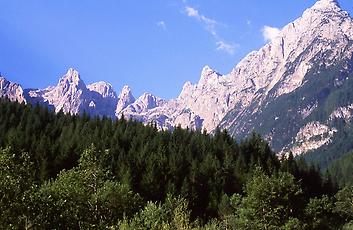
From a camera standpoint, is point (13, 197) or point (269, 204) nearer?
point (13, 197)

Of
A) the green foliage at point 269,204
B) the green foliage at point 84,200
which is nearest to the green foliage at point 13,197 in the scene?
the green foliage at point 84,200

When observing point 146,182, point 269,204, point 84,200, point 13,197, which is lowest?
point 13,197

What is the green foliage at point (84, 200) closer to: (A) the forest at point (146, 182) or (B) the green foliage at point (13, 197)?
(A) the forest at point (146, 182)

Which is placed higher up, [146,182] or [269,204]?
[146,182]

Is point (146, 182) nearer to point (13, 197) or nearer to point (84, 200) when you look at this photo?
point (84, 200)

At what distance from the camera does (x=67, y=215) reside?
4997cm

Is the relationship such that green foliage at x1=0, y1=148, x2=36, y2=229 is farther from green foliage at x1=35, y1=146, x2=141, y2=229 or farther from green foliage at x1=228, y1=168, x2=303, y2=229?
green foliage at x1=228, y1=168, x2=303, y2=229

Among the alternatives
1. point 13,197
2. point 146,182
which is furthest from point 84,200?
point 146,182

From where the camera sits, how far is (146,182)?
415 ft

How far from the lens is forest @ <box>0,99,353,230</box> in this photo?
47500 mm

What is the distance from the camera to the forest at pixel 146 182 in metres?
47.5

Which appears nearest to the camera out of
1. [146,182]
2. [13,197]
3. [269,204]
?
[13,197]

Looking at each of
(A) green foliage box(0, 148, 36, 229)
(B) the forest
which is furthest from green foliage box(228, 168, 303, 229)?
(A) green foliage box(0, 148, 36, 229)

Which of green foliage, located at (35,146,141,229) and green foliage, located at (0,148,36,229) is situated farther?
green foliage, located at (35,146,141,229)
